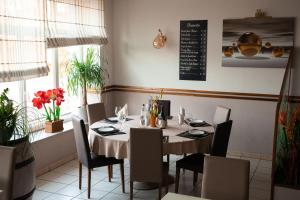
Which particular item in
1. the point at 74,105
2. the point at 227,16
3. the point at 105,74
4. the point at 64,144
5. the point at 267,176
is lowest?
the point at 267,176

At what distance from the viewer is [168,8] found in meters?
6.10

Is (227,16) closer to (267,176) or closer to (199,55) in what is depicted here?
(199,55)

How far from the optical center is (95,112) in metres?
5.10

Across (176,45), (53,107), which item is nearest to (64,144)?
(53,107)

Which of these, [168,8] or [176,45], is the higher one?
[168,8]

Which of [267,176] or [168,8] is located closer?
[267,176]

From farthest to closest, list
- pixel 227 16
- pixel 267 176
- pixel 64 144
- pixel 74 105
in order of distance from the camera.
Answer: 1. pixel 74 105
2. pixel 227 16
3. pixel 64 144
4. pixel 267 176

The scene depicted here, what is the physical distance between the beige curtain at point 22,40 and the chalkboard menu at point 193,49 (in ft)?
7.78

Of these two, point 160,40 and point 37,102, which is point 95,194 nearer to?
point 37,102

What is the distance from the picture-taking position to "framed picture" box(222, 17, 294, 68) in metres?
5.37

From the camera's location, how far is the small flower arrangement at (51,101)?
15.4ft

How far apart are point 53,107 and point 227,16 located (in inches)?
121

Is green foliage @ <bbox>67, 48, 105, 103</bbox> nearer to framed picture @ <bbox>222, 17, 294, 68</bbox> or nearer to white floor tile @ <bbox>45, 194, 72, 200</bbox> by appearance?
white floor tile @ <bbox>45, 194, 72, 200</bbox>

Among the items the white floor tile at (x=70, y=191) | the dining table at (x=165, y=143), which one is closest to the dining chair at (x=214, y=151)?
the dining table at (x=165, y=143)
